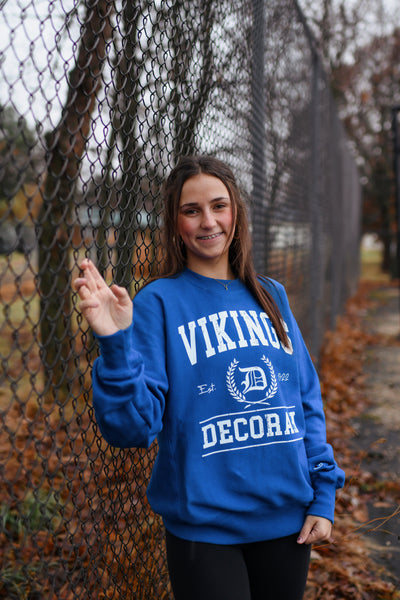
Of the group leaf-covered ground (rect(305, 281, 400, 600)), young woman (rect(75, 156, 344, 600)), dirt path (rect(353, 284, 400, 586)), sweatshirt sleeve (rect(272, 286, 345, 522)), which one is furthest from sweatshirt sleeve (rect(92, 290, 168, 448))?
dirt path (rect(353, 284, 400, 586))

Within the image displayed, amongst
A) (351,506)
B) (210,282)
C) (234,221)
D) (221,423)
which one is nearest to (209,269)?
(210,282)

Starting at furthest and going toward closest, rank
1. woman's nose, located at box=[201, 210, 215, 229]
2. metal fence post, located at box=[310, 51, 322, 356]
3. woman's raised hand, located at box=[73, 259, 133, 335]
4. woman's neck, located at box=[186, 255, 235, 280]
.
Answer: metal fence post, located at box=[310, 51, 322, 356] → woman's neck, located at box=[186, 255, 235, 280] → woman's nose, located at box=[201, 210, 215, 229] → woman's raised hand, located at box=[73, 259, 133, 335]

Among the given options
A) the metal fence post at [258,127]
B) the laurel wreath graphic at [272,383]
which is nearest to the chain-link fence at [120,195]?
the metal fence post at [258,127]

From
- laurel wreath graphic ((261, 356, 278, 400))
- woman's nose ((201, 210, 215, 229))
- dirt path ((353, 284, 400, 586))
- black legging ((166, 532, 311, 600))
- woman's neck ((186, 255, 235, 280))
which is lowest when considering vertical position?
dirt path ((353, 284, 400, 586))

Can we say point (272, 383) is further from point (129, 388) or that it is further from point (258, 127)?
point (258, 127)

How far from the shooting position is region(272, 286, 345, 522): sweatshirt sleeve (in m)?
2.00

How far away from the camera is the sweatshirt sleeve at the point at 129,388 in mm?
1562

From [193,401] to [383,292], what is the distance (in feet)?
71.8

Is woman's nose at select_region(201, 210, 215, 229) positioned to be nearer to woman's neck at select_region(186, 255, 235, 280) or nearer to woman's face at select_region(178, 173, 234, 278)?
woman's face at select_region(178, 173, 234, 278)

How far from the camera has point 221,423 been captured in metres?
1.89

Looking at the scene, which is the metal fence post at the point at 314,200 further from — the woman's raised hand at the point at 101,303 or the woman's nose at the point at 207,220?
the woman's raised hand at the point at 101,303

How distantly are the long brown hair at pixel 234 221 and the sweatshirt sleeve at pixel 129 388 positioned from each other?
40 centimetres

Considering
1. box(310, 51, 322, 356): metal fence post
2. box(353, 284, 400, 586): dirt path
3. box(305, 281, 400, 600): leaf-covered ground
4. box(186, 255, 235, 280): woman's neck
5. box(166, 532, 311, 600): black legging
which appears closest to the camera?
box(166, 532, 311, 600): black legging

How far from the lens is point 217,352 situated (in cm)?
193
